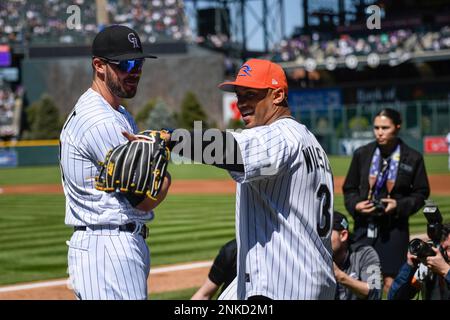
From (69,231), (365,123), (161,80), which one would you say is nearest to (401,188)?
(69,231)

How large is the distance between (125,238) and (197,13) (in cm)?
4757

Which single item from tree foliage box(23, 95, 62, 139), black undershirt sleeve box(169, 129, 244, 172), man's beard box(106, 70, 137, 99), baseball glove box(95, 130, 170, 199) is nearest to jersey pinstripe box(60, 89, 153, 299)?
man's beard box(106, 70, 137, 99)

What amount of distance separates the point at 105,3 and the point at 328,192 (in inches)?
1665

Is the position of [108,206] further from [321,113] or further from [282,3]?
[282,3]

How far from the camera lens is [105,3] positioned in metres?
44.0

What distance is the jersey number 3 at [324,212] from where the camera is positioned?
334 centimetres
